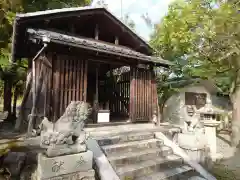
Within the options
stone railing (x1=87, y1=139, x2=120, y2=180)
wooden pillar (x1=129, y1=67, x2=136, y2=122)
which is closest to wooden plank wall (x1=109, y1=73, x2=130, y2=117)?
wooden pillar (x1=129, y1=67, x2=136, y2=122)

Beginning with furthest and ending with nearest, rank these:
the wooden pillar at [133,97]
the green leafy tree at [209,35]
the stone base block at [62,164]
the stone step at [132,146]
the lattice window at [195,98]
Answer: the lattice window at [195,98] < the green leafy tree at [209,35] < the wooden pillar at [133,97] < the stone step at [132,146] < the stone base block at [62,164]

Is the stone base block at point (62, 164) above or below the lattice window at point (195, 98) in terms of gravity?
below

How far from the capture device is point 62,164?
4336 mm

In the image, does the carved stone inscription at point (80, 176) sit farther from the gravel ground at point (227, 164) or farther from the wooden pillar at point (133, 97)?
the gravel ground at point (227, 164)

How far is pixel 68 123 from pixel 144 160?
293cm

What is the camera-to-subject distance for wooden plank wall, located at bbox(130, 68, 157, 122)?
9.11m

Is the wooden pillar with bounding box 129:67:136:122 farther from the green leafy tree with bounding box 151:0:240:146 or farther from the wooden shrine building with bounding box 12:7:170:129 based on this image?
the green leafy tree with bounding box 151:0:240:146

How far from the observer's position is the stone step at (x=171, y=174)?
538cm

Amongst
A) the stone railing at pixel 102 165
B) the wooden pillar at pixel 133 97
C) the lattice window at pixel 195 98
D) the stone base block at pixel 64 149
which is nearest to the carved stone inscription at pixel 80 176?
the stone railing at pixel 102 165

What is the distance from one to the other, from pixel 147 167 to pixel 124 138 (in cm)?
141

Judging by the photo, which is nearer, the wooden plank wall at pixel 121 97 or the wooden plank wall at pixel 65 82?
the wooden plank wall at pixel 65 82

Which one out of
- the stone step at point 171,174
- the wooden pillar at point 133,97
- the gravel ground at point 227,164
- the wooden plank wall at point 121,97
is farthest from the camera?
the wooden plank wall at point 121,97

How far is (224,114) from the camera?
1605cm

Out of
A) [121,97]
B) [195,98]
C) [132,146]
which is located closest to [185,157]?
[132,146]
